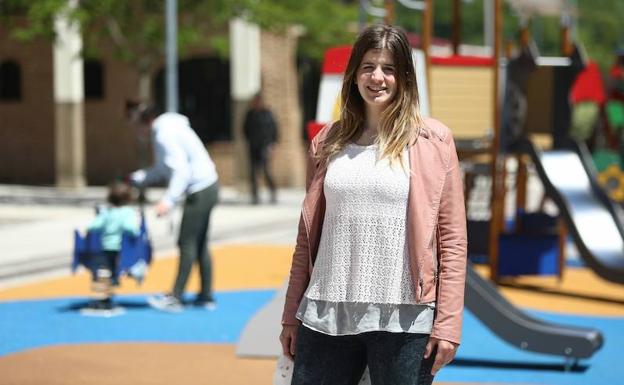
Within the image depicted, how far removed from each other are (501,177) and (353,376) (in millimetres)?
8942

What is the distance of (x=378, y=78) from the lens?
164 inches

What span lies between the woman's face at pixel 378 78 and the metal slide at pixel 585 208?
22.6ft

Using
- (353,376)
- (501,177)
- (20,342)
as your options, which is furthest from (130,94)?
(353,376)

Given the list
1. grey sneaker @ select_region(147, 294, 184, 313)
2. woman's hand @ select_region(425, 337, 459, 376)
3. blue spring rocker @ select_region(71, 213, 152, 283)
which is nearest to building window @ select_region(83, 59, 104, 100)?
grey sneaker @ select_region(147, 294, 184, 313)

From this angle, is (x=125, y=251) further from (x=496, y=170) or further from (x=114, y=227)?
(x=496, y=170)

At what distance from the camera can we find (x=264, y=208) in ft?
75.6

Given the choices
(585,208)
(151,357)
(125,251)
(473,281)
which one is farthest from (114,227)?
(585,208)

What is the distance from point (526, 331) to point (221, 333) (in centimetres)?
237

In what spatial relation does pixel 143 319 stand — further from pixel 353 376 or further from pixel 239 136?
pixel 239 136

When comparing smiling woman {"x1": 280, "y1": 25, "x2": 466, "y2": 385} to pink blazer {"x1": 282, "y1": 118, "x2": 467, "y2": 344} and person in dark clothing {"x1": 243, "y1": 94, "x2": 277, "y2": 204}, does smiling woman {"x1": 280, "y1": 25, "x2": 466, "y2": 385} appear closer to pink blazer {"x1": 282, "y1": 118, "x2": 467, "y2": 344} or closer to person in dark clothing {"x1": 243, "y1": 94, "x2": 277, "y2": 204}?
pink blazer {"x1": 282, "y1": 118, "x2": 467, "y2": 344}

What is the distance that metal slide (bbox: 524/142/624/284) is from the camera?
1099 centimetres

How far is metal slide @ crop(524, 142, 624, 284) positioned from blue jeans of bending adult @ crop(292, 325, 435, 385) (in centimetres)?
685

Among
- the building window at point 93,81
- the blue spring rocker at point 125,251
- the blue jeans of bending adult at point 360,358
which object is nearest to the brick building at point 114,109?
the building window at point 93,81

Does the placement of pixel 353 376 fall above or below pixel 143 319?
above
